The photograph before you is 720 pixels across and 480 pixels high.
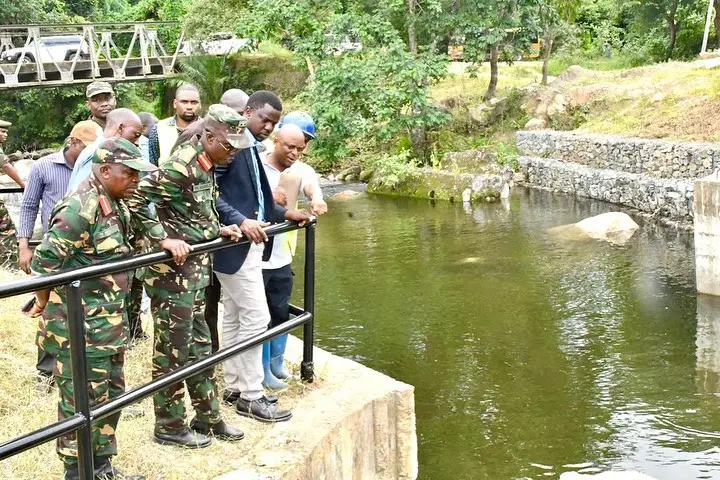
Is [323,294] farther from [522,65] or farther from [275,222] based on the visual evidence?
[522,65]

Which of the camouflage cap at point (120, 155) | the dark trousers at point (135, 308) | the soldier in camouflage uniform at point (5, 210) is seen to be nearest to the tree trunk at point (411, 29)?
the soldier in camouflage uniform at point (5, 210)

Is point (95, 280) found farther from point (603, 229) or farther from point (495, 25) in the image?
point (495, 25)

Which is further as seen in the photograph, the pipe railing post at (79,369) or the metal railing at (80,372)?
the pipe railing post at (79,369)

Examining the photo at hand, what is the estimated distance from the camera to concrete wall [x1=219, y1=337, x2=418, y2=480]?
356 cm

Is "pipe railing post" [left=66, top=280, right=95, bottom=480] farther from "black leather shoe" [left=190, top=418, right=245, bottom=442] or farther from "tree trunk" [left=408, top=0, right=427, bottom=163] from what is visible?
"tree trunk" [left=408, top=0, right=427, bottom=163]

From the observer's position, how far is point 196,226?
3.70m

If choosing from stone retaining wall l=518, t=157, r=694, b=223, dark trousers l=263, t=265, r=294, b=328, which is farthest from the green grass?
dark trousers l=263, t=265, r=294, b=328

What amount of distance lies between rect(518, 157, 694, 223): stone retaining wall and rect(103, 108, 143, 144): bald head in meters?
11.4

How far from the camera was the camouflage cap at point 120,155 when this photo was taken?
→ 3256 millimetres

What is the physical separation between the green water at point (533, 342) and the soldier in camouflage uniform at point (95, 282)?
11.0 ft

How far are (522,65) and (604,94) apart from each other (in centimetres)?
747

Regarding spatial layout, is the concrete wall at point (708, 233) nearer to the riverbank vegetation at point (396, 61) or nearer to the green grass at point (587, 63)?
the riverbank vegetation at point (396, 61)

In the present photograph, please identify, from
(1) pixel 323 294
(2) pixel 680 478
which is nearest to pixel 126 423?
(2) pixel 680 478

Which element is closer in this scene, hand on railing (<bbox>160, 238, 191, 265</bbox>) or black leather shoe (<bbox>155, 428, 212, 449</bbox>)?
hand on railing (<bbox>160, 238, 191, 265</bbox>)
